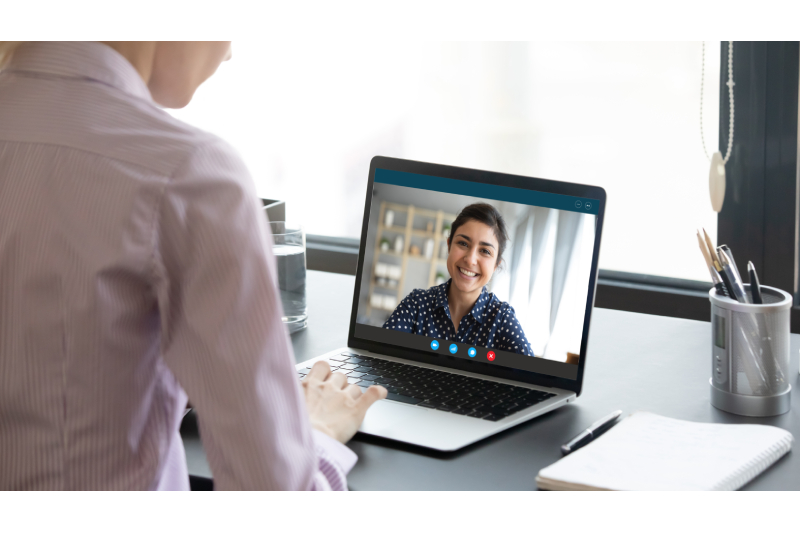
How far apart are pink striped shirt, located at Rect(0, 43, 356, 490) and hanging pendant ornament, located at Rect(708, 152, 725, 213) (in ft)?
4.14

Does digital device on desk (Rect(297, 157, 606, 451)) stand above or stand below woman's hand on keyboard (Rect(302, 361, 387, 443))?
above

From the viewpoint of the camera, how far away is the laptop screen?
0.99m

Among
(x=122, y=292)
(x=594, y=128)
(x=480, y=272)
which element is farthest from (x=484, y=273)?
(x=594, y=128)

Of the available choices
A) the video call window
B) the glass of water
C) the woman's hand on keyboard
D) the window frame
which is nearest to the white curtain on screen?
the video call window

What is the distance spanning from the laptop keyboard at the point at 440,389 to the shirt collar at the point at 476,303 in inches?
3.3

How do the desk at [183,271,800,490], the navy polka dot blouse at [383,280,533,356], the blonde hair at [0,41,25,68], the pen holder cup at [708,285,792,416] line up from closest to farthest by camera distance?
the blonde hair at [0,41,25,68], the desk at [183,271,800,490], the pen holder cup at [708,285,792,416], the navy polka dot blouse at [383,280,533,356]

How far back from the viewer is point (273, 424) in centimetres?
55

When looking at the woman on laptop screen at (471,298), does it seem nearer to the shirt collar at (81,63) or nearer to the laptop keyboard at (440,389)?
the laptop keyboard at (440,389)

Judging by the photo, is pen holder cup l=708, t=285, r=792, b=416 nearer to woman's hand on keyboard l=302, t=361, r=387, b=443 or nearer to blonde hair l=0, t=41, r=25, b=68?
woman's hand on keyboard l=302, t=361, r=387, b=443

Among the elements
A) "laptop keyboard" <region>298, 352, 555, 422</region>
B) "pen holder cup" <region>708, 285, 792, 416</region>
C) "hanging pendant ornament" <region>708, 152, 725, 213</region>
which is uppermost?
"hanging pendant ornament" <region>708, 152, 725, 213</region>

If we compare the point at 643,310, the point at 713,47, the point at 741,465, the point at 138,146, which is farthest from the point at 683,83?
the point at 138,146

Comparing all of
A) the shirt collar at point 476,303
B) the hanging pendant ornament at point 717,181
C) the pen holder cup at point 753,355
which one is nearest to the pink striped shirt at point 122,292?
the shirt collar at point 476,303

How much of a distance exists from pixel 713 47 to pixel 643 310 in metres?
0.64

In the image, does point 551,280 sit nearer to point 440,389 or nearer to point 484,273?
point 484,273
